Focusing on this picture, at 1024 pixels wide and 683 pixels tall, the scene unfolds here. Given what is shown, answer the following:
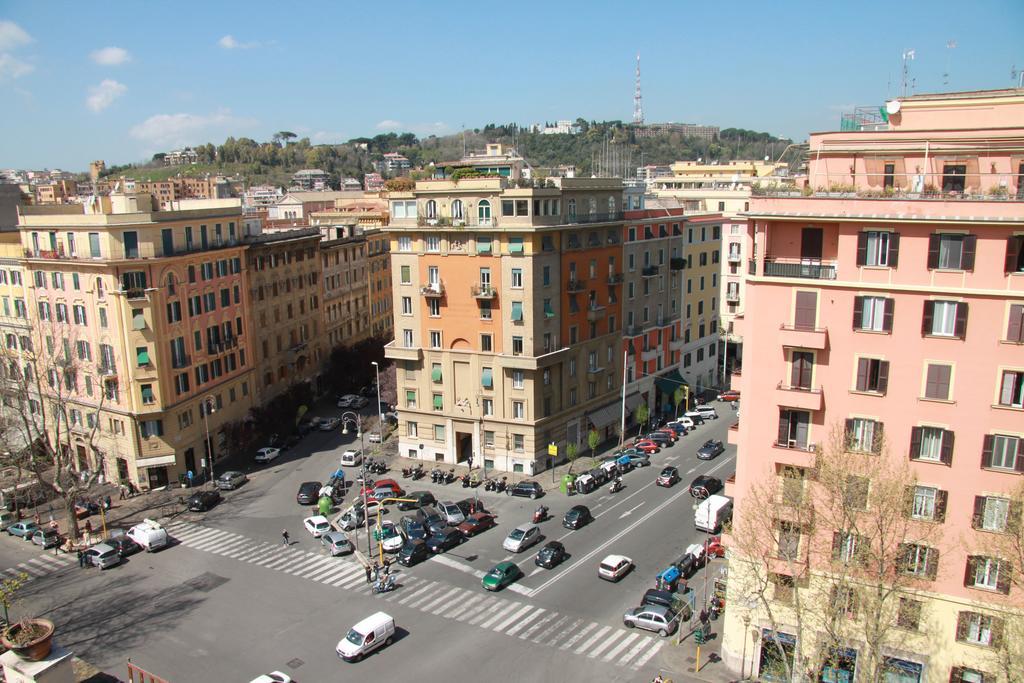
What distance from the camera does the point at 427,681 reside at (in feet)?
124

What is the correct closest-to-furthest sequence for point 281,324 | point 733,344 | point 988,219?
1. point 988,219
2. point 281,324
3. point 733,344

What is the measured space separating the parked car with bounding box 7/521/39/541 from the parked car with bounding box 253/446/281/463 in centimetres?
1919

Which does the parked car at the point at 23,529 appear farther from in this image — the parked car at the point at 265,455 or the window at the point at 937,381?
the window at the point at 937,381

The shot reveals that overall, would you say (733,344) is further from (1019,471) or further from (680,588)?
(1019,471)

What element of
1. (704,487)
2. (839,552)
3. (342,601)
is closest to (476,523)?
(342,601)

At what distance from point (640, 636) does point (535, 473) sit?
995 inches

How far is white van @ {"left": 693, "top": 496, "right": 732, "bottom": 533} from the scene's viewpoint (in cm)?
5350

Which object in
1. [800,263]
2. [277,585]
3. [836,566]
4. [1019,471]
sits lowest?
[277,585]

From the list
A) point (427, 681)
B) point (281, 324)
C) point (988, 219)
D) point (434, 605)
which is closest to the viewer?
point (988, 219)

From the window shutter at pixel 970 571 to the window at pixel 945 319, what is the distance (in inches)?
372

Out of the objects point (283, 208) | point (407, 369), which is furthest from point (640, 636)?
point (283, 208)

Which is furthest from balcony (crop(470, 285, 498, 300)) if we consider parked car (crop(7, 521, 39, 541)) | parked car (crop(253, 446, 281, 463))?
parked car (crop(7, 521, 39, 541))

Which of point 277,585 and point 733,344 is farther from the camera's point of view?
point 733,344

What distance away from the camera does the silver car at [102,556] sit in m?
51.6
